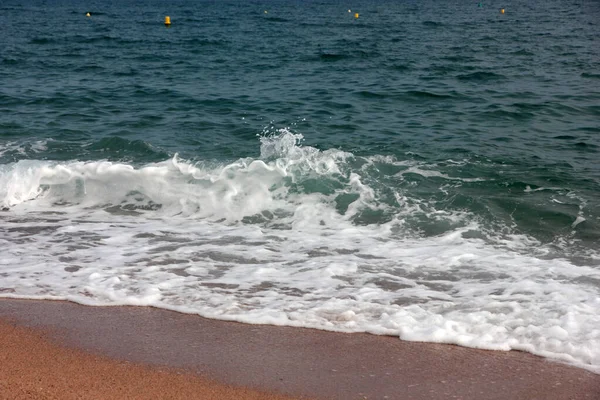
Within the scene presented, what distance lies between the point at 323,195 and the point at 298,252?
1725mm

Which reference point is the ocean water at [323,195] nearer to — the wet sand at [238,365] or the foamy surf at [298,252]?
the foamy surf at [298,252]

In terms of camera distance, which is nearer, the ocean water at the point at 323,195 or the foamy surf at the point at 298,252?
the foamy surf at the point at 298,252

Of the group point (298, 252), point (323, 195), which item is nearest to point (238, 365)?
point (298, 252)

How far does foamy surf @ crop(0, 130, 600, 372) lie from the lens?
188 inches

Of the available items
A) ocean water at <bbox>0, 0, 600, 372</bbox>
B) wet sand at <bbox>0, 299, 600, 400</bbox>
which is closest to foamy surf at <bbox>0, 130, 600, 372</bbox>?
ocean water at <bbox>0, 0, 600, 372</bbox>

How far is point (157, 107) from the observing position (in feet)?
41.4

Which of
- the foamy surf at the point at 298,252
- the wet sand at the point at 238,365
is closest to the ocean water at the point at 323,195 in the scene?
the foamy surf at the point at 298,252

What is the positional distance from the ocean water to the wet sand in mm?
198

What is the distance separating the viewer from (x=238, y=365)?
407 cm

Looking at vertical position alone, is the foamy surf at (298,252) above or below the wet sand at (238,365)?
below

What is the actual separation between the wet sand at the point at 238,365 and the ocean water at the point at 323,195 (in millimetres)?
198

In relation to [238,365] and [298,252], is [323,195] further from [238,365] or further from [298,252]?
[238,365]

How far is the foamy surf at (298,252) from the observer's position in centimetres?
477

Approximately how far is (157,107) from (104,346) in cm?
881
